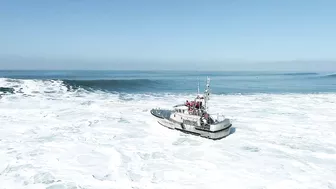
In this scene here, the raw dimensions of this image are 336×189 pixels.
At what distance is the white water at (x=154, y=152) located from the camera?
1416 cm

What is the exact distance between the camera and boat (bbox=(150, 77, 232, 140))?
21.6m

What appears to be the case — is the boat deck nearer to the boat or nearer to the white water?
the boat

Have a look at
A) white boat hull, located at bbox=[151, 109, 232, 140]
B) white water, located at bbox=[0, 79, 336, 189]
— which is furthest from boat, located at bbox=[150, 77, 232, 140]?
white water, located at bbox=[0, 79, 336, 189]

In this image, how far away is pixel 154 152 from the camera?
18562 millimetres

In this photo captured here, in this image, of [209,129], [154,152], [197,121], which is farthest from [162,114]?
[154,152]

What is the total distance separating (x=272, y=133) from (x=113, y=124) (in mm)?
12129

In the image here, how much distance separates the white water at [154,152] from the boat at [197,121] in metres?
0.51

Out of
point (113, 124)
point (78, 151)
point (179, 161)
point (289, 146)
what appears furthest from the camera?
point (113, 124)

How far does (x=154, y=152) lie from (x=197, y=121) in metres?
5.01

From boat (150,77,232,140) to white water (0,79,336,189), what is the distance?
1.68 feet

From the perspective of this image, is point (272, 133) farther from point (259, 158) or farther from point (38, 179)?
point (38, 179)

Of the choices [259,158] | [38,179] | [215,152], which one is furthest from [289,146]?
[38,179]

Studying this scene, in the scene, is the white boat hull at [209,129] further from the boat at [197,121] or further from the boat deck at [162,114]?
the boat deck at [162,114]

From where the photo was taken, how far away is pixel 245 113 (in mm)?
32156
